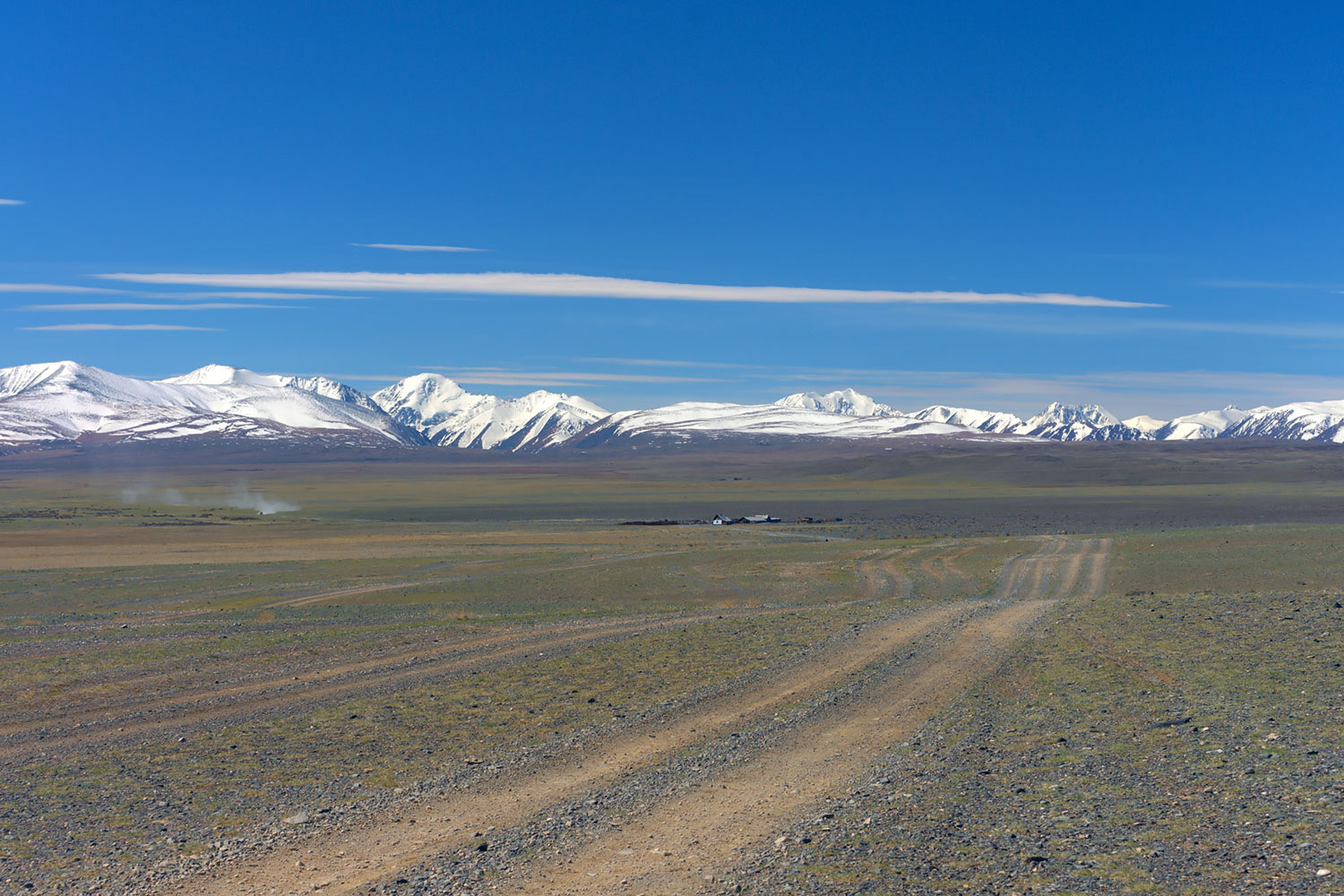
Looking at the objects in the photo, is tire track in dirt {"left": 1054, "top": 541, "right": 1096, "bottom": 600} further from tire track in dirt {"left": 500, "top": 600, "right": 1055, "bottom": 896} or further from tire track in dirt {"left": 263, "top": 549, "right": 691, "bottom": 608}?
tire track in dirt {"left": 500, "top": 600, "right": 1055, "bottom": 896}

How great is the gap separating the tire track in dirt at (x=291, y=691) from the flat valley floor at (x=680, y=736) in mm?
105

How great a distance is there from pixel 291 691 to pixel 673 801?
960 centimetres

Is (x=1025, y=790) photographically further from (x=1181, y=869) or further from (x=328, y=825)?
(x=328, y=825)

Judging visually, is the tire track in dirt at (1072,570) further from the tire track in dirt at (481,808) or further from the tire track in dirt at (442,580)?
the tire track in dirt at (481,808)

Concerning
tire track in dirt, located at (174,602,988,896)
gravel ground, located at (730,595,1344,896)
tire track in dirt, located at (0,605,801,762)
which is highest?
gravel ground, located at (730,595,1344,896)

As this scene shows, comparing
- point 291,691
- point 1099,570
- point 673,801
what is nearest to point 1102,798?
point 673,801

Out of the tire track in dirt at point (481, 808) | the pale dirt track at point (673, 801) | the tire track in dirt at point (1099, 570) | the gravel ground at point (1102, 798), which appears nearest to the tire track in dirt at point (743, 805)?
the pale dirt track at point (673, 801)

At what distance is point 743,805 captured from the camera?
1139cm

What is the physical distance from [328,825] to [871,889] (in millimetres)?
5765

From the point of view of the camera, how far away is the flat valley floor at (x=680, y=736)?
9.54 metres

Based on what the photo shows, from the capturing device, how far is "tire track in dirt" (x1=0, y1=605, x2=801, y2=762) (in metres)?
15.2

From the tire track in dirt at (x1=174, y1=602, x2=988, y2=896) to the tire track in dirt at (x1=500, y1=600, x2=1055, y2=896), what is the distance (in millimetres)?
1213

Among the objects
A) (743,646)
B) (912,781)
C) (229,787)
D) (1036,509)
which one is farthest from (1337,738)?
(1036,509)

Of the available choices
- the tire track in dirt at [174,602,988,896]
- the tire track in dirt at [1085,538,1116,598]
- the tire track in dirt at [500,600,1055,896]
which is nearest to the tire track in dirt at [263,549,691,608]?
the tire track in dirt at [1085,538,1116,598]
